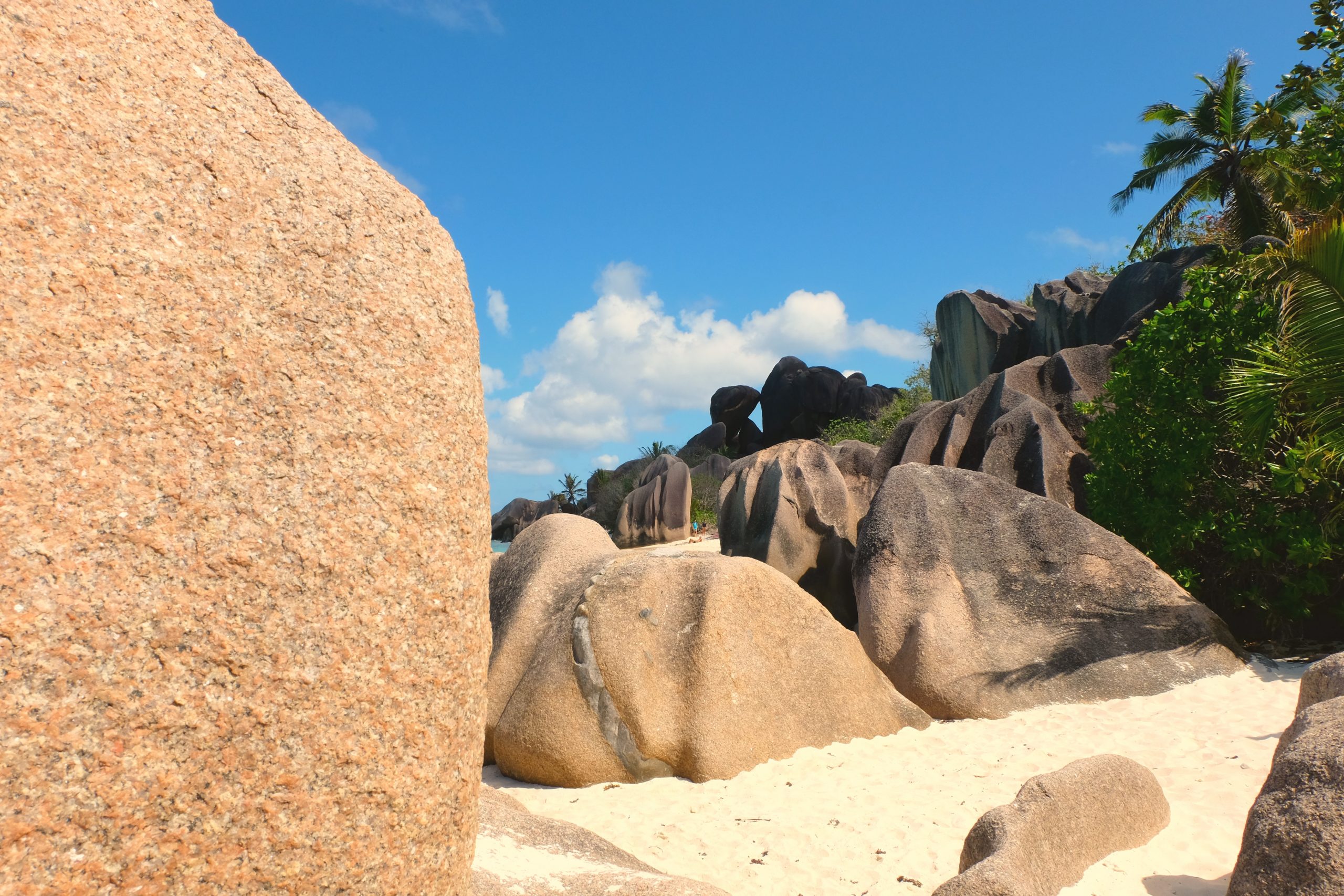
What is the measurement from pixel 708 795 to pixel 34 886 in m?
4.37

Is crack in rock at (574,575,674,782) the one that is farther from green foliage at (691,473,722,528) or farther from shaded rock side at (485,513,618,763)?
green foliage at (691,473,722,528)

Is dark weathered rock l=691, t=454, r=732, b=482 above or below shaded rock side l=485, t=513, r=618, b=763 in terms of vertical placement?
above

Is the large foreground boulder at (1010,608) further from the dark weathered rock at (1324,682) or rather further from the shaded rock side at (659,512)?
the shaded rock side at (659,512)

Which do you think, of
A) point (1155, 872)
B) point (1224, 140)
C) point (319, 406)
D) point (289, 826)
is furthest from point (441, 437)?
point (1224, 140)

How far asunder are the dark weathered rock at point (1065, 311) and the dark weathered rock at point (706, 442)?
45.9 ft

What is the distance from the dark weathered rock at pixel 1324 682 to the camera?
11.9 ft

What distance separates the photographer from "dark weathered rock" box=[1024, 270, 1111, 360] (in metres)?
21.6

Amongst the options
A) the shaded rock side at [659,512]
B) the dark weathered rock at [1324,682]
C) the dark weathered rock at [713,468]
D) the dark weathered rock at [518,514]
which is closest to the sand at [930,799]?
the dark weathered rock at [1324,682]

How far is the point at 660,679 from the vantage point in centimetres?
574

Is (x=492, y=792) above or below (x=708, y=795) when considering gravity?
above

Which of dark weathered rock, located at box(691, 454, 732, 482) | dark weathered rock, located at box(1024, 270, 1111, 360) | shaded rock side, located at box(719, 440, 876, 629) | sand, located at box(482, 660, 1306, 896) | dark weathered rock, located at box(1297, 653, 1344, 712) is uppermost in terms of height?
dark weathered rock, located at box(1024, 270, 1111, 360)

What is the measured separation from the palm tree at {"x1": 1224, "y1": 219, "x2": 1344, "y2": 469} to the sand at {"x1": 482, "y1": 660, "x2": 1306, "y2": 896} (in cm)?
209

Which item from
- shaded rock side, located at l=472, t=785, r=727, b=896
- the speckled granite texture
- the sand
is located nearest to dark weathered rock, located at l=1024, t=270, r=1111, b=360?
the sand

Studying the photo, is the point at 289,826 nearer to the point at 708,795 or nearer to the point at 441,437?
the point at 441,437
